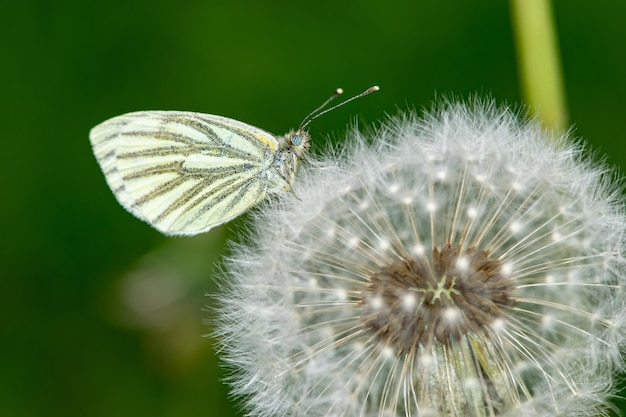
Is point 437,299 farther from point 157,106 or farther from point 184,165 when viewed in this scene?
point 157,106

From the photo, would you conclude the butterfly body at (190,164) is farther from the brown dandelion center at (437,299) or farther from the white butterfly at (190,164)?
the brown dandelion center at (437,299)

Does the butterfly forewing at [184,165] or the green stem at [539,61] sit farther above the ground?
the green stem at [539,61]

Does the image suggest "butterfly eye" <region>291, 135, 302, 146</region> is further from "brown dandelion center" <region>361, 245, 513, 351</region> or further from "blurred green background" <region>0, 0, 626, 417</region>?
"brown dandelion center" <region>361, 245, 513, 351</region>

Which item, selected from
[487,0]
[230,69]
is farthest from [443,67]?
[230,69]

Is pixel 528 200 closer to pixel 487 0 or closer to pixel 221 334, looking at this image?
pixel 221 334

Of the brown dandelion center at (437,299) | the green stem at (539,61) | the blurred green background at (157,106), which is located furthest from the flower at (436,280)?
the blurred green background at (157,106)
